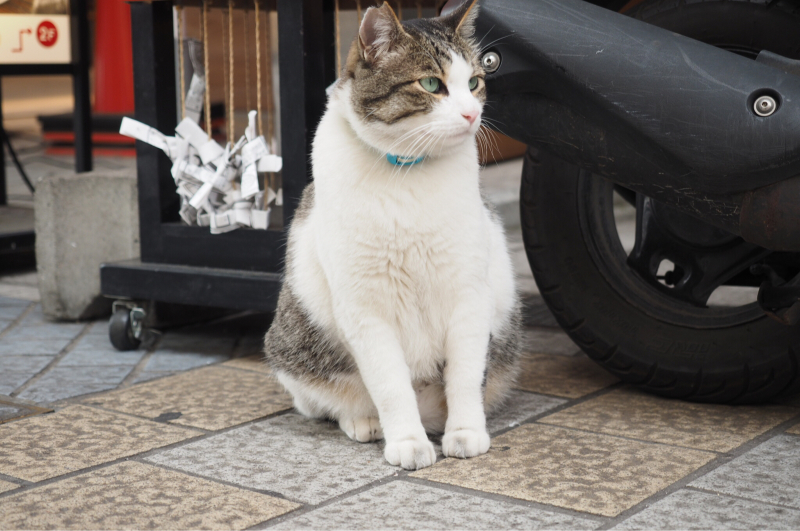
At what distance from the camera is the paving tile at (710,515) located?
164 cm

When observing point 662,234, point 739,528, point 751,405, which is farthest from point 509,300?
point 739,528

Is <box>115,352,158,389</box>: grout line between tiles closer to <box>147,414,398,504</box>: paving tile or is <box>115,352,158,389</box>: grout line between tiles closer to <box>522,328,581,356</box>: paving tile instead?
<box>147,414,398,504</box>: paving tile

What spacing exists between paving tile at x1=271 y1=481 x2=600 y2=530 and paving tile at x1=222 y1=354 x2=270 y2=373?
3.79ft

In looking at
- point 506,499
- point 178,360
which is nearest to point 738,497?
point 506,499

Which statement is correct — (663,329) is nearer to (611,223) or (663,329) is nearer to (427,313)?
(611,223)

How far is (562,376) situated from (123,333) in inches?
61.8

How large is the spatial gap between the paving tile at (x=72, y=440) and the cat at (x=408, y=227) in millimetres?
567

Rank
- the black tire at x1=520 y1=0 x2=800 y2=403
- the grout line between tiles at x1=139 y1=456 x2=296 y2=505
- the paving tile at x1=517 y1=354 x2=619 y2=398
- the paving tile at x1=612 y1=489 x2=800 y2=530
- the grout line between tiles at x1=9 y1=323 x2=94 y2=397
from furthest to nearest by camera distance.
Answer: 1. the grout line between tiles at x1=9 y1=323 x2=94 y2=397
2. the paving tile at x1=517 y1=354 x2=619 y2=398
3. the black tire at x1=520 y1=0 x2=800 y2=403
4. the grout line between tiles at x1=139 y1=456 x2=296 y2=505
5. the paving tile at x1=612 y1=489 x2=800 y2=530

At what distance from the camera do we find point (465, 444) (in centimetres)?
207

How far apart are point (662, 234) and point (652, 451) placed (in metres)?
0.68

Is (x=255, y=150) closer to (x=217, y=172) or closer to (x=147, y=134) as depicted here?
(x=217, y=172)

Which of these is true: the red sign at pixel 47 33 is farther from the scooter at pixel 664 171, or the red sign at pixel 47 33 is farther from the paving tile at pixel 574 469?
the paving tile at pixel 574 469

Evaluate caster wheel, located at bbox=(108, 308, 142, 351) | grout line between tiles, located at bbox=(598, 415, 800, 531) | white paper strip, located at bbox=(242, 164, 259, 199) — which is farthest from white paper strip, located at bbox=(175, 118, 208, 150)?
grout line between tiles, located at bbox=(598, 415, 800, 531)

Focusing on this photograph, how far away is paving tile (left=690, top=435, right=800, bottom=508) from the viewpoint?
179 cm
